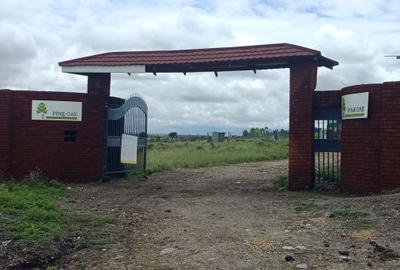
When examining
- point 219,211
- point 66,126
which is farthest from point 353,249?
point 66,126

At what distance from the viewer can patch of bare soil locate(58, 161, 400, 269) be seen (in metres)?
6.47

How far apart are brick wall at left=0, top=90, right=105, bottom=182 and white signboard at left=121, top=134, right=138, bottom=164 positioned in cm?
98

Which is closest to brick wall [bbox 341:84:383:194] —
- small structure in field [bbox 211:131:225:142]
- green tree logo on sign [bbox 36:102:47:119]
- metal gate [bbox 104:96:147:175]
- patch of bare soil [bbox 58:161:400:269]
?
patch of bare soil [bbox 58:161:400:269]

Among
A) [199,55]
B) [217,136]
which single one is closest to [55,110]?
[199,55]

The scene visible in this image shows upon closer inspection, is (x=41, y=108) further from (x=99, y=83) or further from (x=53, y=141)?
(x=99, y=83)

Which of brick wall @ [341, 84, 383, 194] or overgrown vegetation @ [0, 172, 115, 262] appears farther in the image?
brick wall @ [341, 84, 383, 194]

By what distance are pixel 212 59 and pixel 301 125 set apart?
3.21 m

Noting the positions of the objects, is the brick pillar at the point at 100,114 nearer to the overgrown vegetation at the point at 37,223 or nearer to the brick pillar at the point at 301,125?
the overgrown vegetation at the point at 37,223

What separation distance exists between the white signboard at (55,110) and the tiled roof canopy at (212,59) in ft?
5.16

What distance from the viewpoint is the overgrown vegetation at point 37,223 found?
23.7ft

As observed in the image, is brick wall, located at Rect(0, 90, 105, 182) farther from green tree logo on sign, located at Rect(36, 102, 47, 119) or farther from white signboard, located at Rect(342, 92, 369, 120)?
white signboard, located at Rect(342, 92, 369, 120)

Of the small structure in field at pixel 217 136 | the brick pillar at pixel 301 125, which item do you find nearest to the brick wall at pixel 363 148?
the brick pillar at pixel 301 125

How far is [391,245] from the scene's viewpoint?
264 inches

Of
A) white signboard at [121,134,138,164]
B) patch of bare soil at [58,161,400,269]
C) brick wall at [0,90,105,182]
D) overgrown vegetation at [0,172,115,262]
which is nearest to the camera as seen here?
patch of bare soil at [58,161,400,269]
